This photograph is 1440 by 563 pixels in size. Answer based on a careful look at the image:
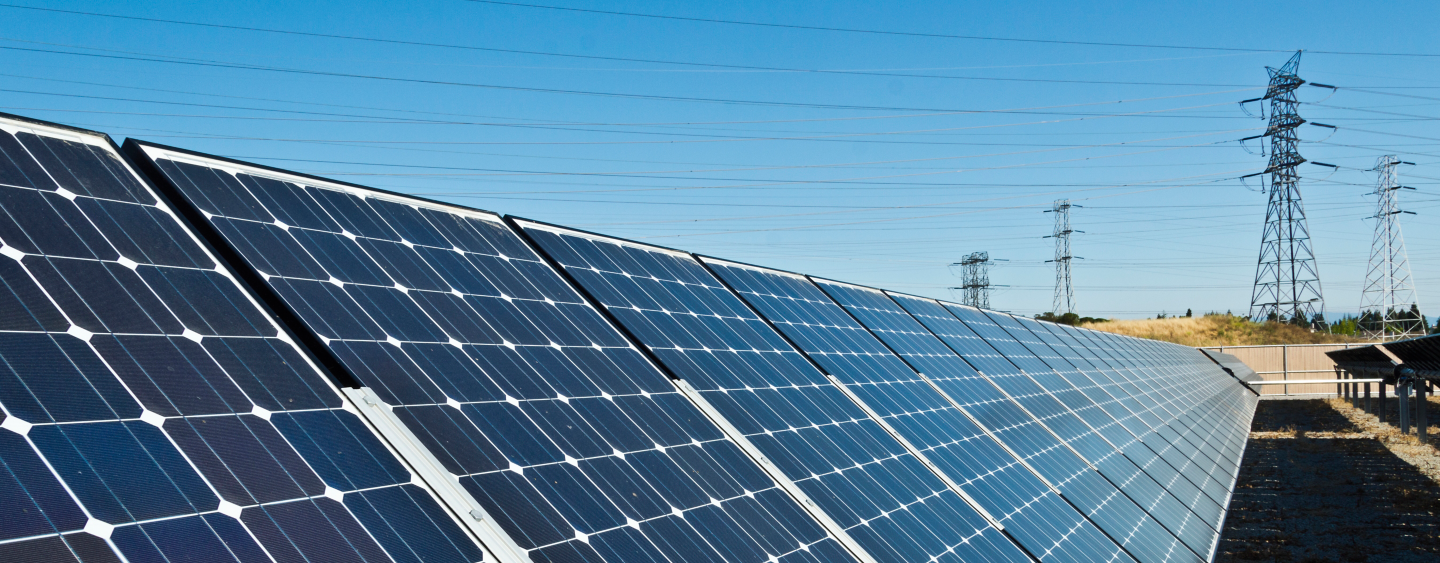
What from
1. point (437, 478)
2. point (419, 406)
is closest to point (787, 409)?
point (419, 406)

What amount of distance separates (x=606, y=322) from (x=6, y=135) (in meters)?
5.70

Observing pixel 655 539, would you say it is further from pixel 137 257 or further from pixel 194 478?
pixel 137 257

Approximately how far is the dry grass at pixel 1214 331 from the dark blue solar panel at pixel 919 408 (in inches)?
3893

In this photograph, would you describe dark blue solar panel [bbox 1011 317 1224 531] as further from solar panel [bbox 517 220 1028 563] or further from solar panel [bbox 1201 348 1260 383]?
solar panel [bbox 1201 348 1260 383]

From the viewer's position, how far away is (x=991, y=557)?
10.1 m

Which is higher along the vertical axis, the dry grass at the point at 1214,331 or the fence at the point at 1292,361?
the dry grass at the point at 1214,331

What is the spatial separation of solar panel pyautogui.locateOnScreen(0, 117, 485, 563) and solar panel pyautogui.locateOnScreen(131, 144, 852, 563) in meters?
0.45

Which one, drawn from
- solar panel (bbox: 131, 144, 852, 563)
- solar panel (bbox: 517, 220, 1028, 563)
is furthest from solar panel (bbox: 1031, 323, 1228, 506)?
solar panel (bbox: 131, 144, 852, 563)

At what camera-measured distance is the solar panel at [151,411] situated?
4523 mm

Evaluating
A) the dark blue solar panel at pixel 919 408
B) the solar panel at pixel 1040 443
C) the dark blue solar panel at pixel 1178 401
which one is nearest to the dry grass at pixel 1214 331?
the dark blue solar panel at pixel 1178 401

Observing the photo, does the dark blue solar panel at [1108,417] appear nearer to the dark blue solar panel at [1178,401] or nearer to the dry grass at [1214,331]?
the dark blue solar panel at [1178,401]

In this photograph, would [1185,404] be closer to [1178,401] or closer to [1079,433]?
[1178,401]

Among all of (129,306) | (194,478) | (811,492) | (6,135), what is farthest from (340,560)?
(811,492)

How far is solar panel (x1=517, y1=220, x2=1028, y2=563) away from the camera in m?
9.72
